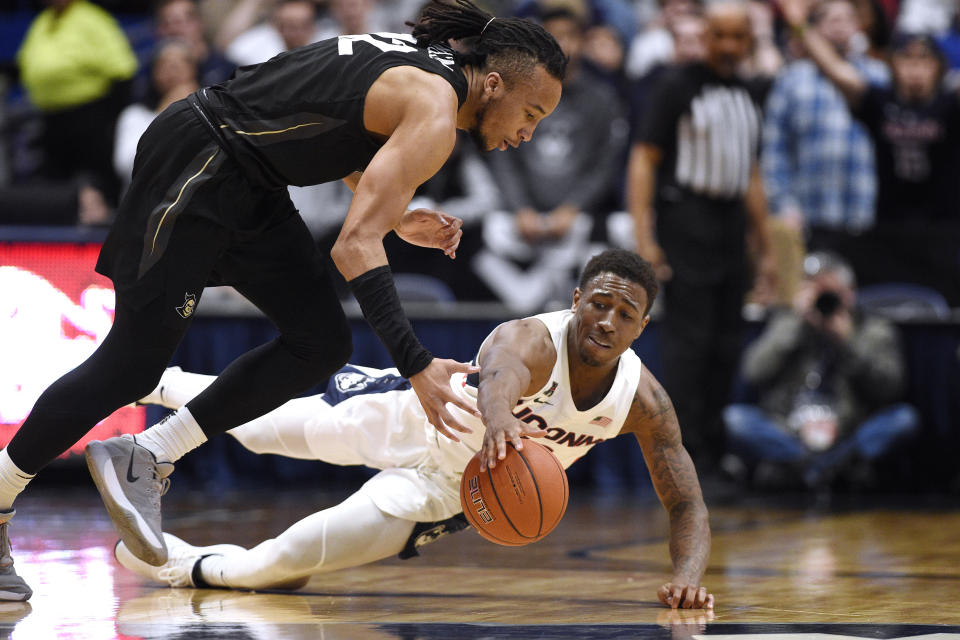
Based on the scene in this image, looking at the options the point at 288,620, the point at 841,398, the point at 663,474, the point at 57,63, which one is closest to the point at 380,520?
the point at 288,620

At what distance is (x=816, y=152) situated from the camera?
341 inches

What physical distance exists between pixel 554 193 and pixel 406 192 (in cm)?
563

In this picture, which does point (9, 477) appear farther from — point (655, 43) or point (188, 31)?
point (655, 43)

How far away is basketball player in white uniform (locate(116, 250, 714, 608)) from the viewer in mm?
4000

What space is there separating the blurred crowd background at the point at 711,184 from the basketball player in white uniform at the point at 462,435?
284cm

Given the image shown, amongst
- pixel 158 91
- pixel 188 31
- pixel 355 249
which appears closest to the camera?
pixel 355 249

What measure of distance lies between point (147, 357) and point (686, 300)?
3923mm

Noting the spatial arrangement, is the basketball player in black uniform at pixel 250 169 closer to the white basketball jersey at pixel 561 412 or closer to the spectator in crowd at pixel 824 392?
the white basketball jersey at pixel 561 412

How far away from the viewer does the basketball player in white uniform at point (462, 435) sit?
13.1 feet

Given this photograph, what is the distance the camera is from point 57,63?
939 cm

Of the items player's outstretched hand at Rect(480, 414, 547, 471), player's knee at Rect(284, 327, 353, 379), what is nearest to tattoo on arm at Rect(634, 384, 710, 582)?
player's outstretched hand at Rect(480, 414, 547, 471)

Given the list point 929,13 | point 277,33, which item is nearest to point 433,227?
point 277,33

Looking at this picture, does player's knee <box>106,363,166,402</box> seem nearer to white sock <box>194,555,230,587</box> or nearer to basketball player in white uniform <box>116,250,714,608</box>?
basketball player in white uniform <box>116,250,714,608</box>

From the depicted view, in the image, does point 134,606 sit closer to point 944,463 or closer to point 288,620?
point 288,620
